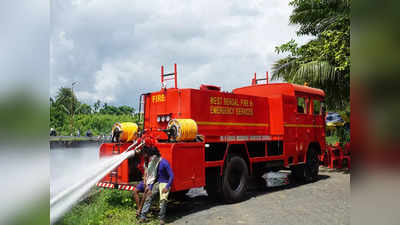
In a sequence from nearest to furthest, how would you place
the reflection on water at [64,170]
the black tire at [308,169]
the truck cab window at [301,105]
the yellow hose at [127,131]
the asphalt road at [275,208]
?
the reflection on water at [64,170], the asphalt road at [275,208], the yellow hose at [127,131], the truck cab window at [301,105], the black tire at [308,169]

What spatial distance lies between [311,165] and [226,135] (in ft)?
17.6

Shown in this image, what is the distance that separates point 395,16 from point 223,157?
26.5ft

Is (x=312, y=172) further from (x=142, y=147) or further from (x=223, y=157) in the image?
(x=142, y=147)

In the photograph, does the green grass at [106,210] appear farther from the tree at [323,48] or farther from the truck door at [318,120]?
the tree at [323,48]

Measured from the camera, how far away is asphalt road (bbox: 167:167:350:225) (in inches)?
285

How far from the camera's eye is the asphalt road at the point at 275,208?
7250 mm

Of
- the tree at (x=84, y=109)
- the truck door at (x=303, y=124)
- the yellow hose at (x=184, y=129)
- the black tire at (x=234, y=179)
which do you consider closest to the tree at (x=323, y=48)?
the truck door at (x=303, y=124)

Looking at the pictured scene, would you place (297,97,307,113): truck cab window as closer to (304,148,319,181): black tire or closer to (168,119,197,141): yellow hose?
(304,148,319,181): black tire

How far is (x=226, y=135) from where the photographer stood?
30.7ft

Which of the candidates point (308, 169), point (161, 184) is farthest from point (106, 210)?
point (308, 169)

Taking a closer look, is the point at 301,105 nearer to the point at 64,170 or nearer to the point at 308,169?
the point at 308,169

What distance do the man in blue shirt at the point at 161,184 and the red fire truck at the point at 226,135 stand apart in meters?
0.24

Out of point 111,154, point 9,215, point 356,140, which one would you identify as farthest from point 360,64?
point 111,154

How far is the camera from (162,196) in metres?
7.00
